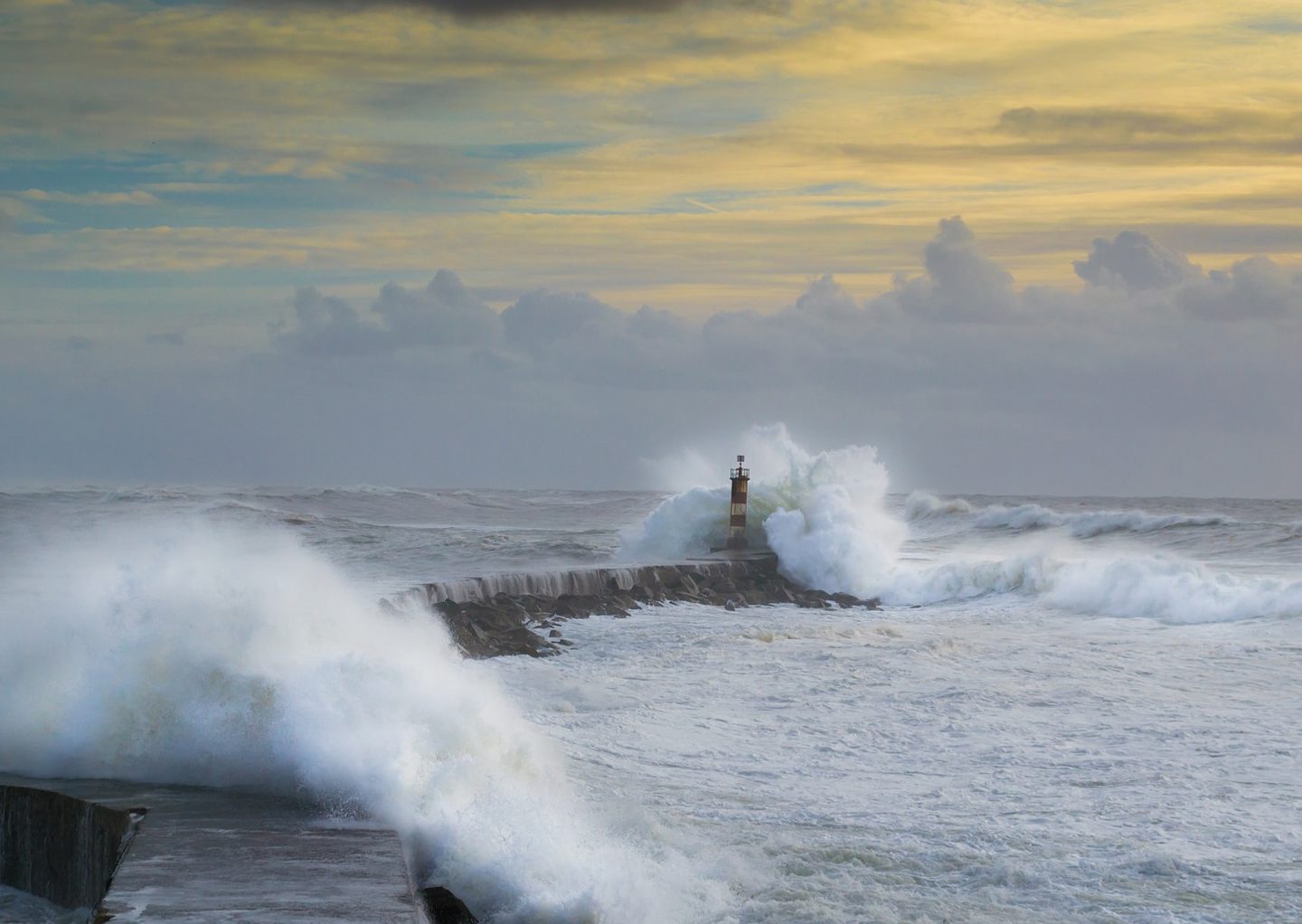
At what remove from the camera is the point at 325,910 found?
4188mm

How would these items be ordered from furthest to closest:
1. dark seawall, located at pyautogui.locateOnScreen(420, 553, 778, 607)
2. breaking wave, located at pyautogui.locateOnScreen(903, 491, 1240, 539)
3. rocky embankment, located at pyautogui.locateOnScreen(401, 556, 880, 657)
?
breaking wave, located at pyautogui.locateOnScreen(903, 491, 1240, 539), dark seawall, located at pyautogui.locateOnScreen(420, 553, 778, 607), rocky embankment, located at pyautogui.locateOnScreen(401, 556, 880, 657)

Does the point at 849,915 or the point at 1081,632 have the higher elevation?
the point at 849,915

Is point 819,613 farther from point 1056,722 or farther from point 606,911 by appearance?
point 606,911

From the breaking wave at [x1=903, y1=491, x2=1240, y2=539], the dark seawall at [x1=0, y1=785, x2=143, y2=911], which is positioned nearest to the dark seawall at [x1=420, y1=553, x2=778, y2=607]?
the dark seawall at [x1=0, y1=785, x2=143, y2=911]

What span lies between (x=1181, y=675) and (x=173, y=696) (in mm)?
8834

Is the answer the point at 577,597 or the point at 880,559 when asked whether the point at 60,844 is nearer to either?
the point at 577,597

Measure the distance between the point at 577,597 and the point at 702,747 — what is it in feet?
26.3

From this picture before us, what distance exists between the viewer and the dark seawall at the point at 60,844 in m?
5.26

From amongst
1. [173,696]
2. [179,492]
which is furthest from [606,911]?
[179,492]

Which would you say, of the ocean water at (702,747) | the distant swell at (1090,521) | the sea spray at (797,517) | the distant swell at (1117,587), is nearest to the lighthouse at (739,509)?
the sea spray at (797,517)

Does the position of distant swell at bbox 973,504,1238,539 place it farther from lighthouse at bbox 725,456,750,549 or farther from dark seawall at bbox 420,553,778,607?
dark seawall at bbox 420,553,778,607

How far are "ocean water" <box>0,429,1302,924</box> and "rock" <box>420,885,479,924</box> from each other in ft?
0.41

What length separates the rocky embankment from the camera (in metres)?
13.4

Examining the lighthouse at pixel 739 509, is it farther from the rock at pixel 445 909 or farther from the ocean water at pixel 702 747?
the rock at pixel 445 909
